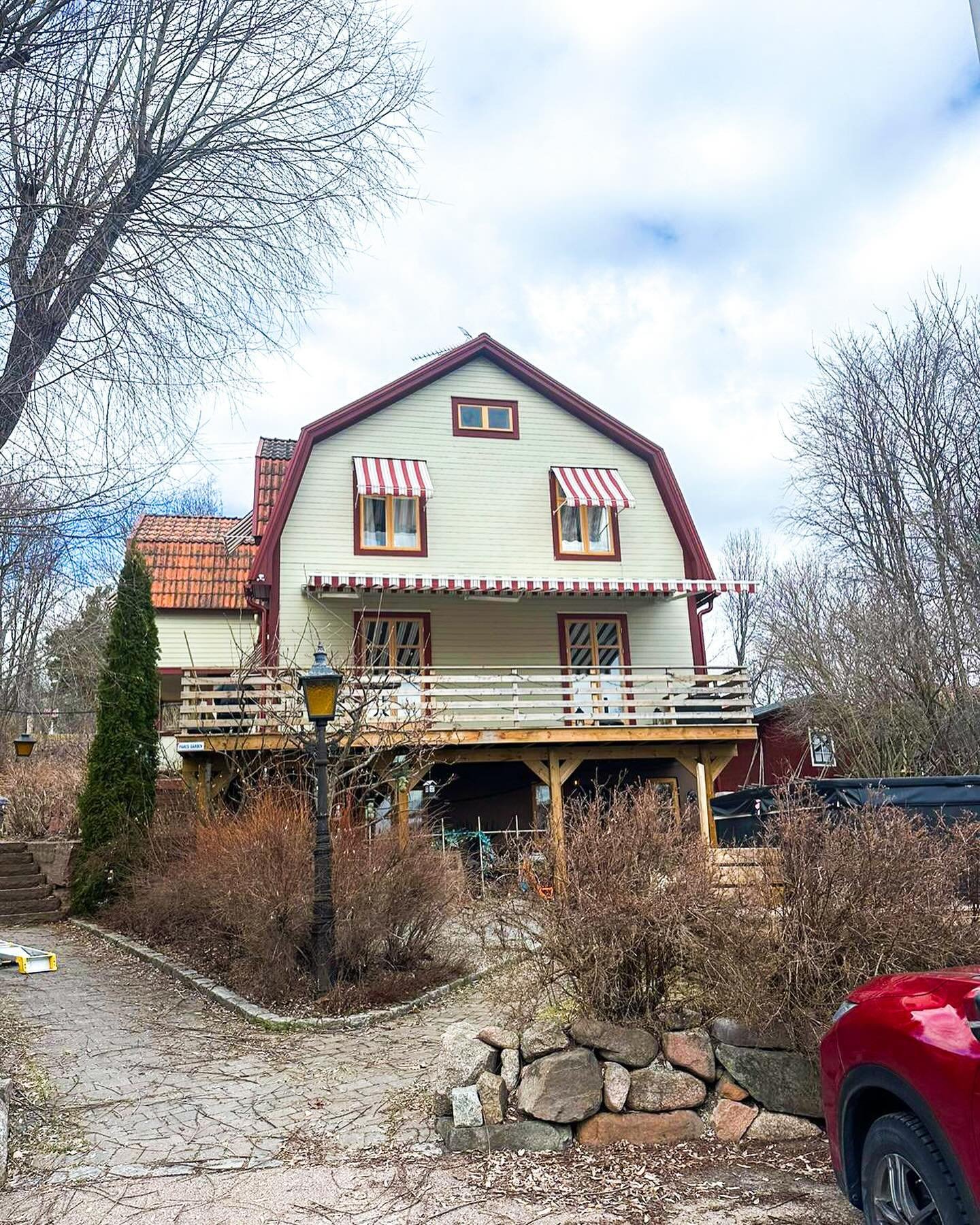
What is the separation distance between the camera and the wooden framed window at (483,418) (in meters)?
20.3

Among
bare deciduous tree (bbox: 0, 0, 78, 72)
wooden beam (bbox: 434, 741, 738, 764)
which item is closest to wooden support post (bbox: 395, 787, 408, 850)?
wooden beam (bbox: 434, 741, 738, 764)

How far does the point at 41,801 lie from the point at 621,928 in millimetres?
16803

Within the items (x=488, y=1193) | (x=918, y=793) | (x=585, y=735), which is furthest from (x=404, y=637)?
(x=488, y=1193)

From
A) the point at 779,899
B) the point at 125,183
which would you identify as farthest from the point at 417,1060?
the point at 125,183

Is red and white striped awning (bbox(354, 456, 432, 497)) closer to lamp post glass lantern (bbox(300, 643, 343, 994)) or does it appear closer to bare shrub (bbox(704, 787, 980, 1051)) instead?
lamp post glass lantern (bbox(300, 643, 343, 994))

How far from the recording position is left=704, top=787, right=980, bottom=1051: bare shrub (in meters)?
5.20

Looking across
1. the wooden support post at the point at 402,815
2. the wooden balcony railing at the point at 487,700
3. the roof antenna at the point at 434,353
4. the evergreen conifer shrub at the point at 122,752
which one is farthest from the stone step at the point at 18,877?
the roof antenna at the point at 434,353

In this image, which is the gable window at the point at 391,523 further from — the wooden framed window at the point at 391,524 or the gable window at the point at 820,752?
the gable window at the point at 820,752

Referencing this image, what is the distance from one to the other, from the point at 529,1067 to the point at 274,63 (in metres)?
7.38

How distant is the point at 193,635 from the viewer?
2364 centimetres

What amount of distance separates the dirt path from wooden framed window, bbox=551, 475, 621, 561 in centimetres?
1333

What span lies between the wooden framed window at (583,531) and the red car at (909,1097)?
16.5 metres

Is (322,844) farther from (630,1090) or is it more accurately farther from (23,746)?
(23,746)

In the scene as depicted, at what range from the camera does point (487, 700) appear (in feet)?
61.9
